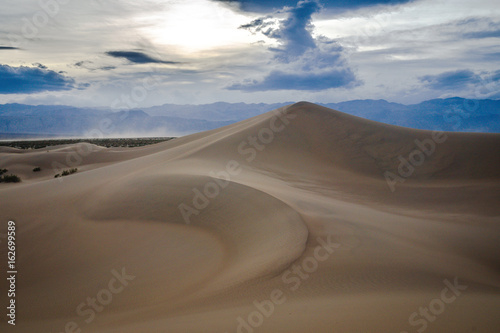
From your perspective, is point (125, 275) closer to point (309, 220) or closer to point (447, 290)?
point (309, 220)

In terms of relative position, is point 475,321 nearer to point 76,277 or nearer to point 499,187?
point 76,277

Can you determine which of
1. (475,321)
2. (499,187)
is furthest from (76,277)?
(499,187)

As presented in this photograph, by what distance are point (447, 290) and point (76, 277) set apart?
7.95 m

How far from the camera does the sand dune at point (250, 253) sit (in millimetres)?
5059

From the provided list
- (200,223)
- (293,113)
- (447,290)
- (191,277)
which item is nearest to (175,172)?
(200,223)

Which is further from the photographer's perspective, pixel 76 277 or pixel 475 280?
pixel 76 277

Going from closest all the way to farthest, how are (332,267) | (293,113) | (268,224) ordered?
(332,267) → (268,224) → (293,113)

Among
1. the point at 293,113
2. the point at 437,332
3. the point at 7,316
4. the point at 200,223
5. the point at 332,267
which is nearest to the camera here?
the point at 437,332

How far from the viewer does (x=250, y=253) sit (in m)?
7.46

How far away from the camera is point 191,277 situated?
6.90 m

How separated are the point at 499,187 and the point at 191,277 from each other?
1533cm

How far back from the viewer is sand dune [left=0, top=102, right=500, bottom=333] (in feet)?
16.6

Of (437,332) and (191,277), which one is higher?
(437,332)

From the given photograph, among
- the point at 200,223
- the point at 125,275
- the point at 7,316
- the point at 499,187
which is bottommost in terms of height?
the point at 7,316
